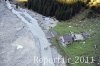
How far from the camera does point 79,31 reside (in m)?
47.7

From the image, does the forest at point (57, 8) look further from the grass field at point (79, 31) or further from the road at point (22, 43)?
the road at point (22, 43)

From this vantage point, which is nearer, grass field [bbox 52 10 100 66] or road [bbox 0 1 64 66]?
road [bbox 0 1 64 66]

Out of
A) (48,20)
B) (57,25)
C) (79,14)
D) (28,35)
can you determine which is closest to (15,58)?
(28,35)

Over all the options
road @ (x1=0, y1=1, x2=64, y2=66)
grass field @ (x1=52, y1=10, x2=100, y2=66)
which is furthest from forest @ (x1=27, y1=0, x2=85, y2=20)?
road @ (x1=0, y1=1, x2=64, y2=66)

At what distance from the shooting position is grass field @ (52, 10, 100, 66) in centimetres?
3906

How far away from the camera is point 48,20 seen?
57469 mm

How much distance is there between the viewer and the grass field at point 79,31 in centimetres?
3906

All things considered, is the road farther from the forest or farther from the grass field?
the forest

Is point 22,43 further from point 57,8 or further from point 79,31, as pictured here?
point 57,8

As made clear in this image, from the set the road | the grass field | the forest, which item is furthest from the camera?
the forest

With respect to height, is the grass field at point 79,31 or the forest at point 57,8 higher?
the forest at point 57,8

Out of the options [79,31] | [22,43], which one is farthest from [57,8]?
[22,43]

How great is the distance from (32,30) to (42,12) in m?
13.8

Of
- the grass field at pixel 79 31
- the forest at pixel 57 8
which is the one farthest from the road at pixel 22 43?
the forest at pixel 57 8
